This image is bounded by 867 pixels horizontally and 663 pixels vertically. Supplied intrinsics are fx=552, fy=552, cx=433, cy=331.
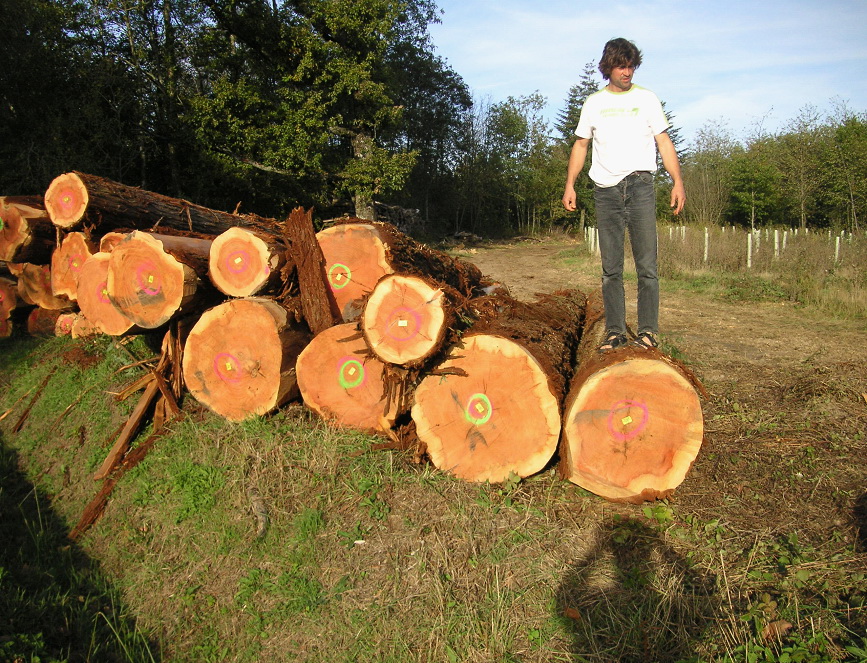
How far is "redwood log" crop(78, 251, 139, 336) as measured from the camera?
14.7 ft

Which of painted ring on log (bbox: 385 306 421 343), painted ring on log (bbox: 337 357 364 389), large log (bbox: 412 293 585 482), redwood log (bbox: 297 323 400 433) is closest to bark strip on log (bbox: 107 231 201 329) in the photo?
redwood log (bbox: 297 323 400 433)

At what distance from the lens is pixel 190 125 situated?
48.6 feet

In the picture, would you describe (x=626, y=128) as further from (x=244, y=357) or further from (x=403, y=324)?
(x=244, y=357)

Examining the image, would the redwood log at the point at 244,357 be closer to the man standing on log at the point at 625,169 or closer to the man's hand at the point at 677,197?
the man standing on log at the point at 625,169

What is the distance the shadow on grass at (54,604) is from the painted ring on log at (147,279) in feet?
5.83

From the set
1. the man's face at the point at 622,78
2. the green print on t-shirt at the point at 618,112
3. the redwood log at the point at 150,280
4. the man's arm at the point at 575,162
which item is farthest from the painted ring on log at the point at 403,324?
the man's face at the point at 622,78

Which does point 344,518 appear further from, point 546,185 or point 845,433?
point 546,185

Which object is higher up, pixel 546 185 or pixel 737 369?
pixel 546 185

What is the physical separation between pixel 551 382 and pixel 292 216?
2276 millimetres

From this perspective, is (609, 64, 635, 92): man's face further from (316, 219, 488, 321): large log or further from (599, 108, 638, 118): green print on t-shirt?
(316, 219, 488, 321): large log

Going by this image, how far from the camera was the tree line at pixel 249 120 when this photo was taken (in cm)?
1112

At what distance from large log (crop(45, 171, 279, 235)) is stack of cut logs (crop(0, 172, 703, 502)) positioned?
0.05 feet

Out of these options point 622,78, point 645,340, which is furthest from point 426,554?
point 622,78

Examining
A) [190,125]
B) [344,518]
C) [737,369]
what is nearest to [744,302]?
[737,369]
